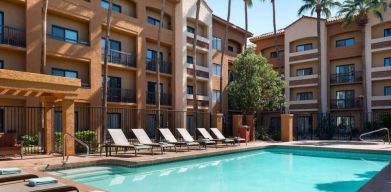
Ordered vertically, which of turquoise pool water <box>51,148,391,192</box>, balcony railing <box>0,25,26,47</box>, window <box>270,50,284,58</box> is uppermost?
window <box>270,50,284,58</box>

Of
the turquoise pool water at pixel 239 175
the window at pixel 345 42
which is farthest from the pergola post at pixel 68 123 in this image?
the window at pixel 345 42

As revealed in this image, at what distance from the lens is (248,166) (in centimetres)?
1414

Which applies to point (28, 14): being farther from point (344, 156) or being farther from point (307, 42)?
point (307, 42)

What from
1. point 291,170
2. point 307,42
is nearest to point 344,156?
point 291,170

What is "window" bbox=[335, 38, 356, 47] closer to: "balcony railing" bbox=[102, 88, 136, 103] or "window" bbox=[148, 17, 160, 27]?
"window" bbox=[148, 17, 160, 27]

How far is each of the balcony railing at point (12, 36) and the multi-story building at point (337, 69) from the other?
2458 centimetres

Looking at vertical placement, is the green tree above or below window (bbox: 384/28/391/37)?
below

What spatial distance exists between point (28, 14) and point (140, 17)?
327 inches

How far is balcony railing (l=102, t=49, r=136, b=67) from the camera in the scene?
2390 cm

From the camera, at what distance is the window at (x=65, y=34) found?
20.9 metres

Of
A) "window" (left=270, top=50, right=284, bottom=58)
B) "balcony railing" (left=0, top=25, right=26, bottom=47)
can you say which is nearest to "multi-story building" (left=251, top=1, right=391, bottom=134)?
"window" (left=270, top=50, right=284, bottom=58)

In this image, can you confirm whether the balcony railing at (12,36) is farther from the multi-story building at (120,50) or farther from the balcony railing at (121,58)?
the balcony railing at (121,58)

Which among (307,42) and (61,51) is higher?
(307,42)

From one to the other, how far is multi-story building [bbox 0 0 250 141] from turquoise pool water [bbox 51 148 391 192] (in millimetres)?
8400
